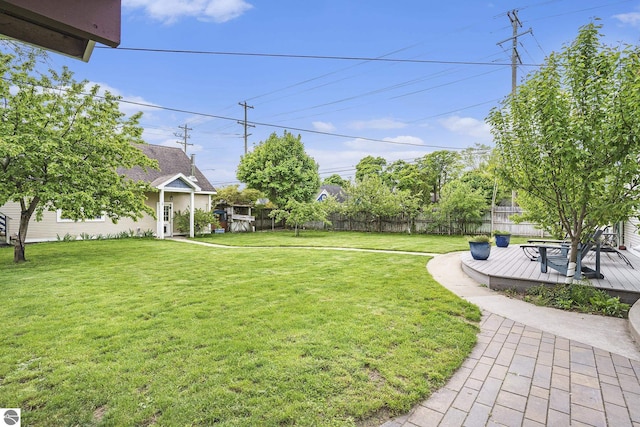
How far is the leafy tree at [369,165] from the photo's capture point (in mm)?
38875

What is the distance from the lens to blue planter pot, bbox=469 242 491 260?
24.8ft

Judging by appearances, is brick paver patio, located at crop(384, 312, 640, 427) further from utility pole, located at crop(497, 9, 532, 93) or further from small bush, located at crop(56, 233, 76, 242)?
utility pole, located at crop(497, 9, 532, 93)

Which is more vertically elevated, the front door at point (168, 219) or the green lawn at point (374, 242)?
the front door at point (168, 219)

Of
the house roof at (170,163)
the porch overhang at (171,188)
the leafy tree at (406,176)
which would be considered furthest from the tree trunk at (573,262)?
the house roof at (170,163)

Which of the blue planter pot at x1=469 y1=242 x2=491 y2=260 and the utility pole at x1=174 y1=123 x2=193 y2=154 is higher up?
the utility pole at x1=174 y1=123 x2=193 y2=154

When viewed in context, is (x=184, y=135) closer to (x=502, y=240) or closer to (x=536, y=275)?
(x=502, y=240)

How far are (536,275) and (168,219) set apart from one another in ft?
55.9

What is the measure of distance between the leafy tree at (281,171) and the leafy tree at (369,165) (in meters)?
17.4

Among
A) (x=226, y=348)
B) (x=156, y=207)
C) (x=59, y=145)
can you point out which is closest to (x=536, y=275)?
(x=226, y=348)

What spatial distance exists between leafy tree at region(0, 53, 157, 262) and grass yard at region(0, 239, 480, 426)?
275cm

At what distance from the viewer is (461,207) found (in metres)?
16.7

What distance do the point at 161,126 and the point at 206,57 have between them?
2066 cm

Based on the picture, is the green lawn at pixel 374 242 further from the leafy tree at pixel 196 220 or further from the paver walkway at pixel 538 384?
the paver walkway at pixel 538 384

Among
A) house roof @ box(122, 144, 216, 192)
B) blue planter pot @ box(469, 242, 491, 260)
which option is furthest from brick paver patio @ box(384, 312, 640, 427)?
house roof @ box(122, 144, 216, 192)
